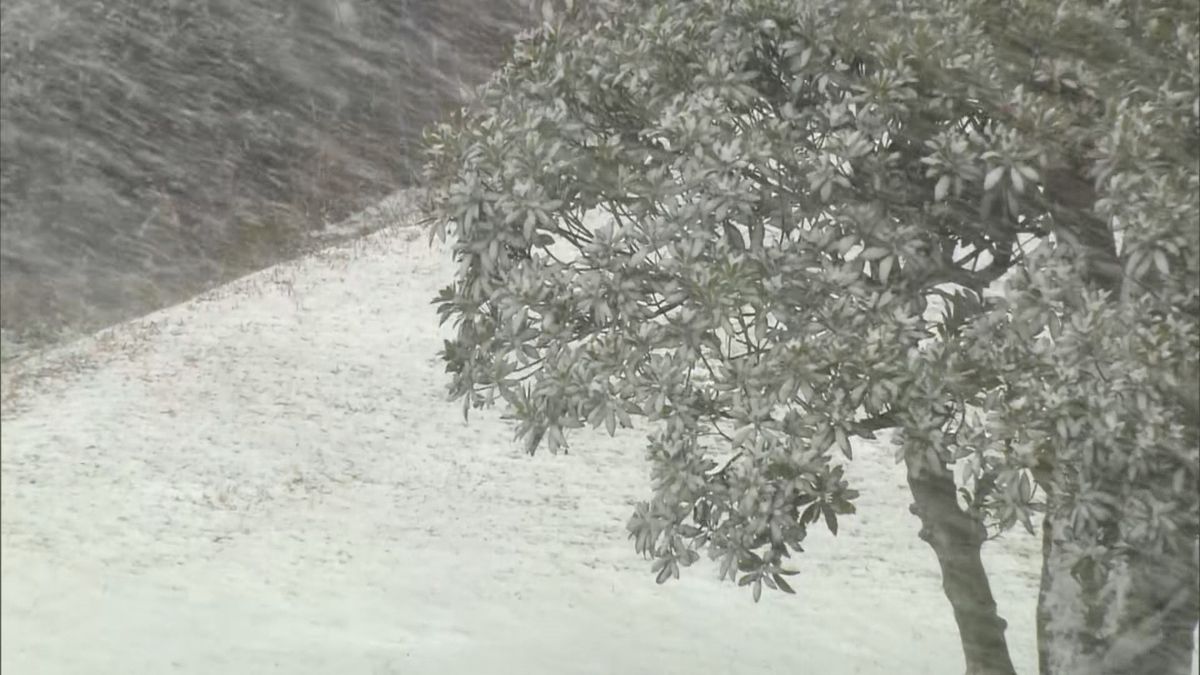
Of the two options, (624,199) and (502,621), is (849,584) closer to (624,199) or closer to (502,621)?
(502,621)

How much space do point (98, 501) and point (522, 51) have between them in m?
1.55

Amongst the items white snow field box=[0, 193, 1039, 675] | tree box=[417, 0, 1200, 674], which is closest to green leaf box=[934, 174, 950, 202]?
tree box=[417, 0, 1200, 674]

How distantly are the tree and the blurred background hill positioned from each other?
731 mm

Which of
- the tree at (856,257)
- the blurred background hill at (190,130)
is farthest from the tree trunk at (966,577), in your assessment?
the blurred background hill at (190,130)

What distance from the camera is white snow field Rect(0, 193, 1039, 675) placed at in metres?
3.30

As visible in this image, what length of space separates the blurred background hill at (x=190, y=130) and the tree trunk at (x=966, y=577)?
1.61m

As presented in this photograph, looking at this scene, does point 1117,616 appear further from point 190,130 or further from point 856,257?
point 190,130

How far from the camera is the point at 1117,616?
3.17 metres

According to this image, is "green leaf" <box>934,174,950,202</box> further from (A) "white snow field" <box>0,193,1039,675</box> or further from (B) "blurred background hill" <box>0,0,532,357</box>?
(B) "blurred background hill" <box>0,0,532,357</box>

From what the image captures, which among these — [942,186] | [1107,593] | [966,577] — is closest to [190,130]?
[942,186]

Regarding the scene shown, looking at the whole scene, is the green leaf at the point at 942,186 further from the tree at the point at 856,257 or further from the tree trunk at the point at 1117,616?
the tree trunk at the point at 1117,616

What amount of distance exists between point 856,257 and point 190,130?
188 cm

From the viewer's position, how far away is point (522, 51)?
3199 mm

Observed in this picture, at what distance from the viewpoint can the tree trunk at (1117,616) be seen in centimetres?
298
